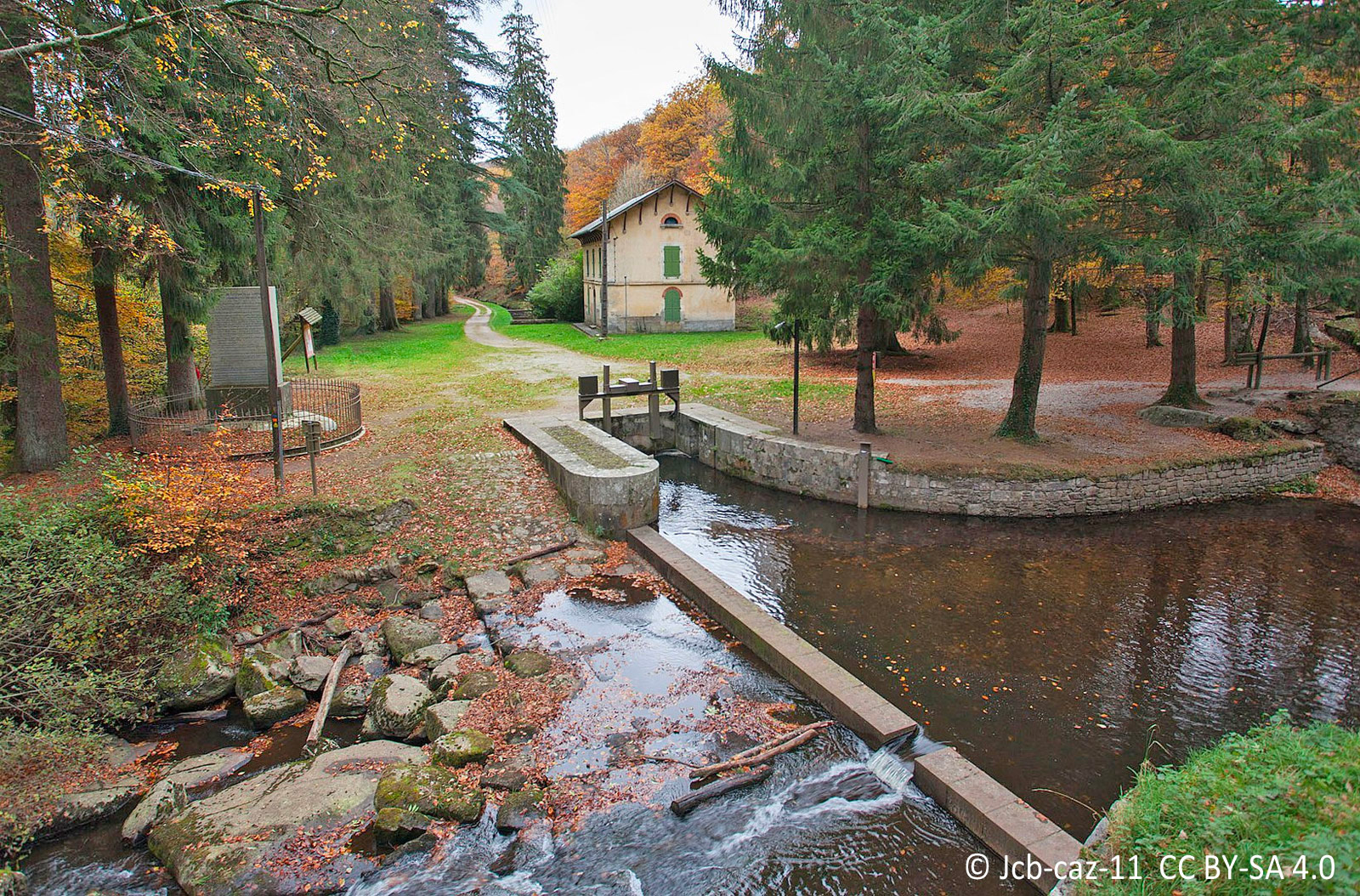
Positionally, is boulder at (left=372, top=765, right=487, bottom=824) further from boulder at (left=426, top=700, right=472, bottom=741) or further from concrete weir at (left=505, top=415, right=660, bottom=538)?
concrete weir at (left=505, top=415, right=660, bottom=538)

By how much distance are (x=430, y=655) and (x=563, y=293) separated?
34.4m

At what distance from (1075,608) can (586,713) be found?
612cm

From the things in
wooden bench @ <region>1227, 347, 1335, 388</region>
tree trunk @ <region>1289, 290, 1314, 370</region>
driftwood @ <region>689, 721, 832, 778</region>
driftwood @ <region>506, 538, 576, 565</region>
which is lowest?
driftwood @ <region>689, 721, 832, 778</region>

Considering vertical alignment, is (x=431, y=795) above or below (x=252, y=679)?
below

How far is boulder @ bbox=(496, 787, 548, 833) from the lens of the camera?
5160 millimetres

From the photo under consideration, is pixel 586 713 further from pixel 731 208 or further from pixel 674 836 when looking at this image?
pixel 731 208

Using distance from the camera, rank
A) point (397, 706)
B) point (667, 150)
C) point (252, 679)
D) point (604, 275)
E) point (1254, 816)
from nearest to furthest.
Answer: point (1254, 816)
point (397, 706)
point (252, 679)
point (604, 275)
point (667, 150)

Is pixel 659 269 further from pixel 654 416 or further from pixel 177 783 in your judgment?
pixel 177 783

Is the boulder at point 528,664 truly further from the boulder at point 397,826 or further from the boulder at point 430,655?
the boulder at point 397,826

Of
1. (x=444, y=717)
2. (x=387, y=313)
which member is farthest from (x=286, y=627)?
(x=387, y=313)

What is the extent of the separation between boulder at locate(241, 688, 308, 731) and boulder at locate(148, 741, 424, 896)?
812mm

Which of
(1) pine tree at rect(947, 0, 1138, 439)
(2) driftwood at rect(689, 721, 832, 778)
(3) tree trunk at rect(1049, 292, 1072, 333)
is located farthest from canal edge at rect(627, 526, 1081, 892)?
(3) tree trunk at rect(1049, 292, 1072, 333)

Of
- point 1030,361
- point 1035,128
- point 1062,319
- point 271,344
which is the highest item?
point 1035,128

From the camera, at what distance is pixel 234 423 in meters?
13.0
